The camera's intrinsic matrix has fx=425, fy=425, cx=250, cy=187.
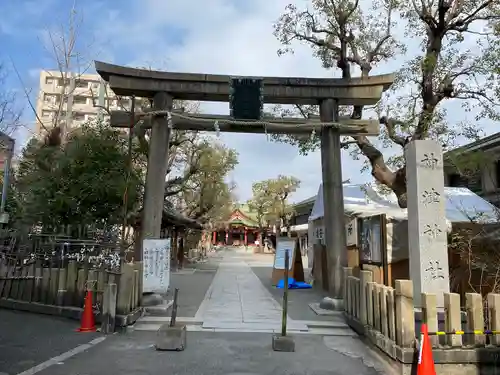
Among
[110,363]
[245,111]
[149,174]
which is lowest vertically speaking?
[110,363]

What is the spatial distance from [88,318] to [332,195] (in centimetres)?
617

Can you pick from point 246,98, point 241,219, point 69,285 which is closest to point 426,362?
point 69,285

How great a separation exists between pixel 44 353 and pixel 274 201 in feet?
131

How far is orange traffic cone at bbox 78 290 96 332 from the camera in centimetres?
774

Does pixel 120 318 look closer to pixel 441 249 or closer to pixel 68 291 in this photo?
pixel 68 291

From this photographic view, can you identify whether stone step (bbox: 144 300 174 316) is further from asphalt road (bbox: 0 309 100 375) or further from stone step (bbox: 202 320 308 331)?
asphalt road (bbox: 0 309 100 375)

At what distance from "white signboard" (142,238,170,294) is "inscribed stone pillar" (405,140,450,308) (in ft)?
17.7

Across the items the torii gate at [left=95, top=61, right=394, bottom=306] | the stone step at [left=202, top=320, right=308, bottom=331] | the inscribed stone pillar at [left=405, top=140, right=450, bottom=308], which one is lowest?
the stone step at [left=202, top=320, right=308, bottom=331]

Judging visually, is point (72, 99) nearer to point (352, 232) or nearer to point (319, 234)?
point (319, 234)

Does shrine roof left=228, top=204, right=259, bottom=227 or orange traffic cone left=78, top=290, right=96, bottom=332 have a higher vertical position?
shrine roof left=228, top=204, right=259, bottom=227

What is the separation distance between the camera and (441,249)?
320 inches

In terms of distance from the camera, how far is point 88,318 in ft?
25.7

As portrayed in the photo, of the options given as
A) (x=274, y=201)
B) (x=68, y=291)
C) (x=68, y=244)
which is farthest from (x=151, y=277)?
(x=274, y=201)

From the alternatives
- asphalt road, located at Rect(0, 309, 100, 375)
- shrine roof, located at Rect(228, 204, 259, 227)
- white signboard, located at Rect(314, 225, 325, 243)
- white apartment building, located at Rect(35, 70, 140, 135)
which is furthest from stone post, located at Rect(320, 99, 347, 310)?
shrine roof, located at Rect(228, 204, 259, 227)
